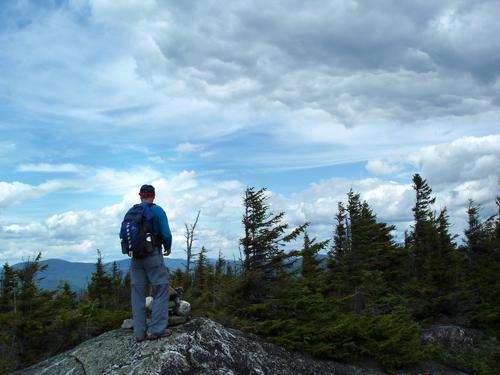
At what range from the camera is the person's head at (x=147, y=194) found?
8.73m

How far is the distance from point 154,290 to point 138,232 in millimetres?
1331

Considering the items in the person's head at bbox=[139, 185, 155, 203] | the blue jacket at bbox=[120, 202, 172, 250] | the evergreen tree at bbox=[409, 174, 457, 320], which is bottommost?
the evergreen tree at bbox=[409, 174, 457, 320]

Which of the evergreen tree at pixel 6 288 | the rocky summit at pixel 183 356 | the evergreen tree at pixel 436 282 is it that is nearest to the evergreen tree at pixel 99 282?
the evergreen tree at pixel 6 288

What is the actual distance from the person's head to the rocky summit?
2909 millimetres

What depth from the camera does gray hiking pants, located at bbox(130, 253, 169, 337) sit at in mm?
8648

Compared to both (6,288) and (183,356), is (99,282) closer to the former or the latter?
(6,288)

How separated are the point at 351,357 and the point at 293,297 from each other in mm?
2367

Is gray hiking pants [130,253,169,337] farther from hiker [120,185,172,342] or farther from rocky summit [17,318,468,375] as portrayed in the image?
rocky summit [17,318,468,375]

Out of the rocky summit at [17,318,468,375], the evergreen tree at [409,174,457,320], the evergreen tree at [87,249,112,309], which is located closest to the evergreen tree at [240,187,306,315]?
the rocky summit at [17,318,468,375]

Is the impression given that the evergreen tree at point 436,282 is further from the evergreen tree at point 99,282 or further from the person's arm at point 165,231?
the evergreen tree at point 99,282

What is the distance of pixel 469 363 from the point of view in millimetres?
17703

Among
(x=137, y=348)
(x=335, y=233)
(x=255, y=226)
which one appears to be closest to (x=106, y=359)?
(x=137, y=348)

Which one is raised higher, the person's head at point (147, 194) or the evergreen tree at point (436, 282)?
the person's head at point (147, 194)

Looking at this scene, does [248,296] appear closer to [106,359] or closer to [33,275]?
[106,359]
